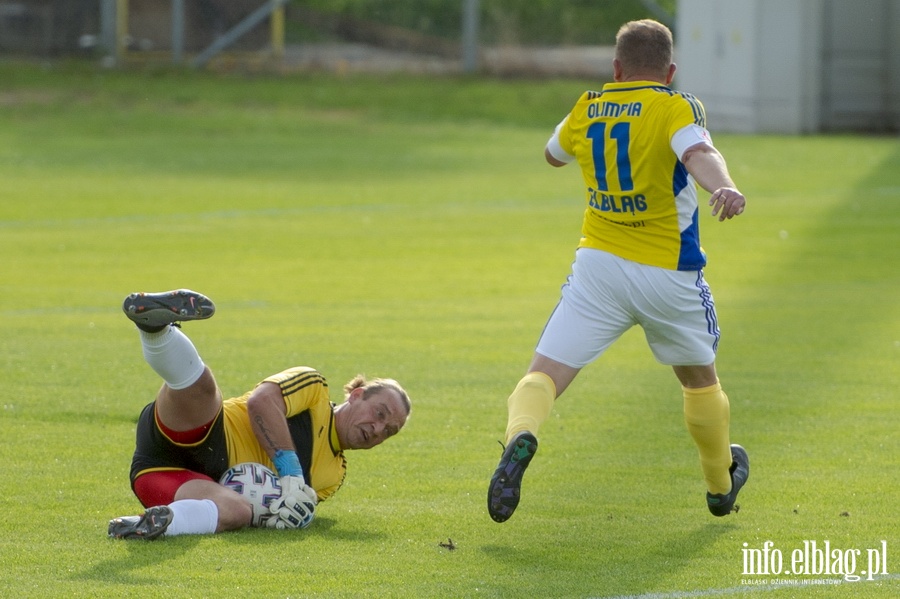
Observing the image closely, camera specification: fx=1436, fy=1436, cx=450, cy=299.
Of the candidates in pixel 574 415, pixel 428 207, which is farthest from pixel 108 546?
pixel 428 207

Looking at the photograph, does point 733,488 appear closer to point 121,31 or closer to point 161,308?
point 161,308

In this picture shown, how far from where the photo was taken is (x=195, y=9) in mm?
41844

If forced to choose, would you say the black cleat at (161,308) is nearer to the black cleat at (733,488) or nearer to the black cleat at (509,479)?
the black cleat at (509,479)

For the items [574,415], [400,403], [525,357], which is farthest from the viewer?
[525,357]

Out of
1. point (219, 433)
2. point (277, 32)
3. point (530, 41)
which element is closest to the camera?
point (219, 433)

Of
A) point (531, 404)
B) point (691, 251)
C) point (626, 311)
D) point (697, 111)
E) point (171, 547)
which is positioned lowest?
point (171, 547)

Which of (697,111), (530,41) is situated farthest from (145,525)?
(530,41)

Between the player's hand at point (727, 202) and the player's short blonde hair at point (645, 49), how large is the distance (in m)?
0.84

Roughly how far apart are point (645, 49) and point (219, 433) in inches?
93.0

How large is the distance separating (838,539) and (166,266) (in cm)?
1055

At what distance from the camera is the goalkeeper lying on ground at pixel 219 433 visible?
18.5 ft

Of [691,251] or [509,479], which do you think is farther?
[691,251]

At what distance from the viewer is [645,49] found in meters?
5.85

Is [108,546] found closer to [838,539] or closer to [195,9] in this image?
[838,539]
